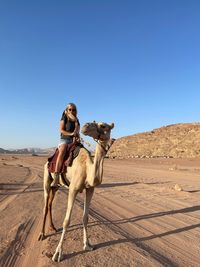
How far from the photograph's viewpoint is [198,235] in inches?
360

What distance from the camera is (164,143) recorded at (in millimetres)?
72062

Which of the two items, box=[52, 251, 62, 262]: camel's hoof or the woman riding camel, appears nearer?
box=[52, 251, 62, 262]: camel's hoof

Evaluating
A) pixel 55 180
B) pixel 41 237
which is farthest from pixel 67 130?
pixel 41 237

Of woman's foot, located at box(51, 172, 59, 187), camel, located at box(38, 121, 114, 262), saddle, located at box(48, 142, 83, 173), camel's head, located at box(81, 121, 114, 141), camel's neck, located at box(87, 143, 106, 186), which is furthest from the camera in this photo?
woman's foot, located at box(51, 172, 59, 187)

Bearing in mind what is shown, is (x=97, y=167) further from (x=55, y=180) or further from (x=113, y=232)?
(x=113, y=232)

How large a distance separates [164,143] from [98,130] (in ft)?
218

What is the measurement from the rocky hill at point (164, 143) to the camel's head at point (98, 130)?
1987 inches

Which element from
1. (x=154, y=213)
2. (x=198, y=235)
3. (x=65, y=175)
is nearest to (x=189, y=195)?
(x=154, y=213)

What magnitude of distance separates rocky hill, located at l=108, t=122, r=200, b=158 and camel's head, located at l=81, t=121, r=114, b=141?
50.5 meters

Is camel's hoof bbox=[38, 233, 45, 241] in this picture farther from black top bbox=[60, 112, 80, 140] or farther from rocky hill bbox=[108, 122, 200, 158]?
rocky hill bbox=[108, 122, 200, 158]

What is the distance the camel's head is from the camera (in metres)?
6.70

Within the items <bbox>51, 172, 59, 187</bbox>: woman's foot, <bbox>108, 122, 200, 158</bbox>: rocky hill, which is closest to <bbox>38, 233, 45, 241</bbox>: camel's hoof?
<bbox>51, 172, 59, 187</bbox>: woman's foot

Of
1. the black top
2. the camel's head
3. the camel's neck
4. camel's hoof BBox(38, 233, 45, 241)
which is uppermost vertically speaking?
the black top

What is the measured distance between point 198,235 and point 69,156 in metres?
3.94
